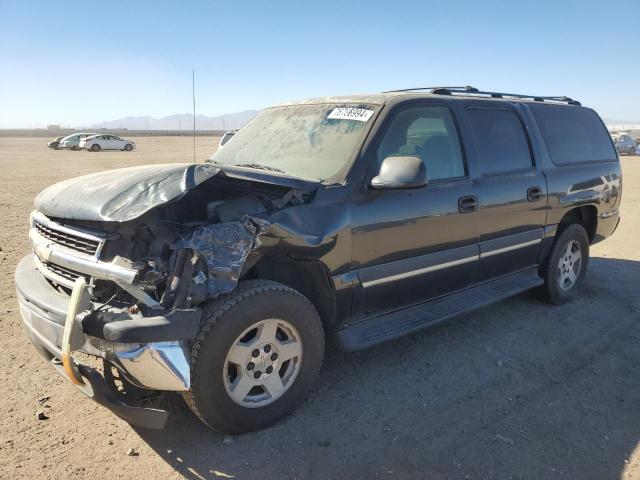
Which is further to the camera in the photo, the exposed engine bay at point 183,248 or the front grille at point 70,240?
the front grille at point 70,240

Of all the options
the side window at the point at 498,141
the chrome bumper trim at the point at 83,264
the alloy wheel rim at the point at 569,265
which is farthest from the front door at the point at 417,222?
the alloy wheel rim at the point at 569,265

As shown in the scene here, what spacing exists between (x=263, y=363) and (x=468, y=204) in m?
2.05

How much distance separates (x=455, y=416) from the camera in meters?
3.20

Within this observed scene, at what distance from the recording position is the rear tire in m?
5.14

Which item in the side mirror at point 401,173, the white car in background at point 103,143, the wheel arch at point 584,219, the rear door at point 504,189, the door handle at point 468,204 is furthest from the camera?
the white car in background at point 103,143

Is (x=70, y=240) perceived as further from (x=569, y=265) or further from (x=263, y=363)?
(x=569, y=265)

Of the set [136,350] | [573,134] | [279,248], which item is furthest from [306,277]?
[573,134]

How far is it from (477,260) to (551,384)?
1.09 metres

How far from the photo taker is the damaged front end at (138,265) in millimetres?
2508

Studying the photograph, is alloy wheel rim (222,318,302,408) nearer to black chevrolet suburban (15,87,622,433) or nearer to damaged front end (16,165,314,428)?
black chevrolet suburban (15,87,622,433)

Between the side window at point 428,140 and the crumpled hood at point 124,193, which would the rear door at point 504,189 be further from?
the crumpled hood at point 124,193

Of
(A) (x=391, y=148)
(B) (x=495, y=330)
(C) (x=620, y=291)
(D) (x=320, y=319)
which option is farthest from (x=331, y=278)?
(C) (x=620, y=291)

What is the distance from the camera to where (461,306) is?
13.4 ft

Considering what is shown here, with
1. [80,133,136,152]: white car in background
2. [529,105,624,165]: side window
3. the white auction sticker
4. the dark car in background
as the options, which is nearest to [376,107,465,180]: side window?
the white auction sticker
